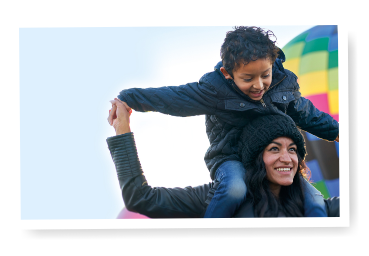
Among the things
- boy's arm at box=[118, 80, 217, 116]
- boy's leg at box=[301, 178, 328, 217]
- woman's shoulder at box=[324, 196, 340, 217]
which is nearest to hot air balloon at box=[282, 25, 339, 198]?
woman's shoulder at box=[324, 196, 340, 217]

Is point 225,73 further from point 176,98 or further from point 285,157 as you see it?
point 285,157

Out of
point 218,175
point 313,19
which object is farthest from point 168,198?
point 313,19

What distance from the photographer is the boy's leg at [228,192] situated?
2.82 metres

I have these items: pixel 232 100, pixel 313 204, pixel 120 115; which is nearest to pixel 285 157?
pixel 313 204

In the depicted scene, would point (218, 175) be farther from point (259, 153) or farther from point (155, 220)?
point (155, 220)

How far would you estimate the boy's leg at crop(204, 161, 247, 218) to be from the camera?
2.82 meters

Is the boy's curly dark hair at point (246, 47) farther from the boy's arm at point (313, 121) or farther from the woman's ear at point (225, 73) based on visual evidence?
the boy's arm at point (313, 121)

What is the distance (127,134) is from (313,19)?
4.56 ft

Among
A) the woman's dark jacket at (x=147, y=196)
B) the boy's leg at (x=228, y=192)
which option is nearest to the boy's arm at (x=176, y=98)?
the woman's dark jacket at (x=147, y=196)

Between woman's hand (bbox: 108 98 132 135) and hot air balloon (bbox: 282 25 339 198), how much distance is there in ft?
5.31

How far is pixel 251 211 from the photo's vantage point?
294cm

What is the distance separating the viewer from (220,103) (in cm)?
295

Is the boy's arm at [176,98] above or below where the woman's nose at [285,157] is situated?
above

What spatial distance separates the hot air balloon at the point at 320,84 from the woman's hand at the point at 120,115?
162 centimetres
